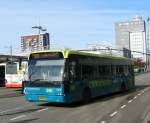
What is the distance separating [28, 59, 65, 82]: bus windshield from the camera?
59.2 feet

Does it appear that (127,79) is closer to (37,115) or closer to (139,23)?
(37,115)

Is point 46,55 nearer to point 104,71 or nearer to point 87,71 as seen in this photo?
point 87,71

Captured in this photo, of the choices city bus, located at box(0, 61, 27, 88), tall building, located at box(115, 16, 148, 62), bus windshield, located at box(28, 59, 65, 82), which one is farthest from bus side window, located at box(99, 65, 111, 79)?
tall building, located at box(115, 16, 148, 62)

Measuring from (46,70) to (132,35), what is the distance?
120952 millimetres

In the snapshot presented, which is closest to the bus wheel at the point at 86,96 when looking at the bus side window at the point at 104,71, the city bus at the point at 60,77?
the city bus at the point at 60,77

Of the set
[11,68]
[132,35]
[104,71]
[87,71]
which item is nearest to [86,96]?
[87,71]

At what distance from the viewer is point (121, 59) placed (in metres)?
28.8

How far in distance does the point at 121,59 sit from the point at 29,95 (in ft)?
37.5

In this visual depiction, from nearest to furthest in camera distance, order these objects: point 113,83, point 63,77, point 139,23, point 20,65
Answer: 1. point 63,77
2. point 113,83
3. point 20,65
4. point 139,23

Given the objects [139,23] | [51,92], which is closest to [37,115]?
[51,92]

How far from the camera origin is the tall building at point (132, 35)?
439 ft

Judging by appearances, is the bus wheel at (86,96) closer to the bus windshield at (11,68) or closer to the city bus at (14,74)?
the city bus at (14,74)

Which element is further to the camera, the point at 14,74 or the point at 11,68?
the point at 11,68

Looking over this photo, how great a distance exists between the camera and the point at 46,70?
722 inches
